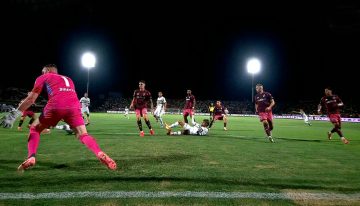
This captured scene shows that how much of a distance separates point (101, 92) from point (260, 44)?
38.1m

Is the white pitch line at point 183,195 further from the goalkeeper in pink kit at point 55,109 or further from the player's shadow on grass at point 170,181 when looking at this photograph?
the goalkeeper in pink kit at point 55,109

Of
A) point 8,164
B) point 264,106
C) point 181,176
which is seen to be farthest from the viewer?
point 264,106

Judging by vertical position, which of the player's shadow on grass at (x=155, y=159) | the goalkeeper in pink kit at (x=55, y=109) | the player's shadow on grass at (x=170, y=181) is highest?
the goalkeeper in pink kit at (x=55, y=109)

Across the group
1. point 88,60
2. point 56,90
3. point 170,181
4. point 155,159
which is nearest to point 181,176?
point 170,181

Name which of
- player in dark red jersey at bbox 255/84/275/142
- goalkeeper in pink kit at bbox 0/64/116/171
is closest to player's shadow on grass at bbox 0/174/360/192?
goalkeeper in pink kit at bbox 0/64/116/171

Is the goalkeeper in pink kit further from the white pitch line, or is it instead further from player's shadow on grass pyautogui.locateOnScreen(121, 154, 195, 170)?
the white pitch line

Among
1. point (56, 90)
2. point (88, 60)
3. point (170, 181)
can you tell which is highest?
point (88, 60)

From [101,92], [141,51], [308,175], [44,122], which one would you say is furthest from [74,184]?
[101,92]

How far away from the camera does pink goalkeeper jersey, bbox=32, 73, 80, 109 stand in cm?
533

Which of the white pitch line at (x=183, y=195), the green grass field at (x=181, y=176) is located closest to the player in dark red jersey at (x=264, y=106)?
the green grass field at (x=181, y=176)

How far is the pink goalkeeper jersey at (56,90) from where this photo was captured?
5.33 m

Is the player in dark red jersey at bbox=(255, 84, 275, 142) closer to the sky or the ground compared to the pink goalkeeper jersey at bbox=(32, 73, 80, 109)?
closer to the ground

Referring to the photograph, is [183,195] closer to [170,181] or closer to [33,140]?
[170,181]

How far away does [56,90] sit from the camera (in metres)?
5.38
